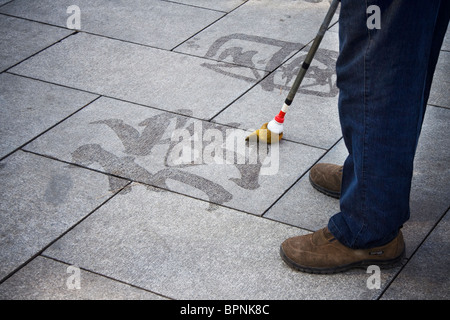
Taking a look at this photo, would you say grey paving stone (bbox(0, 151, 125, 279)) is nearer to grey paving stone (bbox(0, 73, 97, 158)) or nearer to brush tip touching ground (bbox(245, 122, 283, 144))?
grey paving stone (bbox(0, 73, 97, 158))

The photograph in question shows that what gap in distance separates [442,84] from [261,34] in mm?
1359

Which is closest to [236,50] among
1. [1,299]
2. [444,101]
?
[444,101]

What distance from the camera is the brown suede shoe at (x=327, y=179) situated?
306 cm

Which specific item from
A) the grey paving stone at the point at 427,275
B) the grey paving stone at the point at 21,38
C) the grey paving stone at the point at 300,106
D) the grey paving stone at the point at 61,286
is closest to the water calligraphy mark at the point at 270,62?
the grey paving stone at the point at 300,106

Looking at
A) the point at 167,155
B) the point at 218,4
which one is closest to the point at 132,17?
the point at 218,4

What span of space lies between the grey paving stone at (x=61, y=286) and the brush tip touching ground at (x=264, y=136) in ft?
4.08

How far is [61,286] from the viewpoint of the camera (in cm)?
254

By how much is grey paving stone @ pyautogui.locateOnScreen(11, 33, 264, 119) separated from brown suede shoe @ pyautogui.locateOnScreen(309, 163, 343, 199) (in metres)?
0.87

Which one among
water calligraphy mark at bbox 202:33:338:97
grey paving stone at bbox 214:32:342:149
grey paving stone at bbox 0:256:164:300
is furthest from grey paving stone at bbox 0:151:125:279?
water calligraphy mark at bbox 202:33:338:97

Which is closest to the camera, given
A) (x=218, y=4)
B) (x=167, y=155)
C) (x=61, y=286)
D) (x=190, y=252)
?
(x=61, y=286)

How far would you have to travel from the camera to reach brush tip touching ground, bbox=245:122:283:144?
344 centimetres

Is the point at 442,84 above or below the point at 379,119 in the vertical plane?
below

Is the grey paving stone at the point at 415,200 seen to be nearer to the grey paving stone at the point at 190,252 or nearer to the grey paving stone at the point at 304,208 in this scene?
the grey paving stone at the point at 304,208

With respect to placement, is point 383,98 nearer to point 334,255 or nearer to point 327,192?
point 334,255
